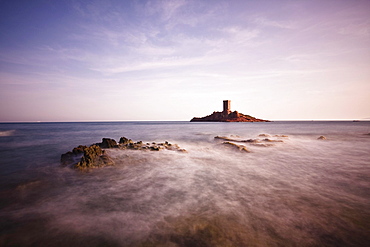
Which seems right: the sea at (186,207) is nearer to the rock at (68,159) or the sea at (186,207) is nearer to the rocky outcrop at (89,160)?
the rocky outcrop at (89,160)

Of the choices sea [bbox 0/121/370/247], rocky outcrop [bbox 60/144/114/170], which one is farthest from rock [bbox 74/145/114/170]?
sea [bbox 0/121/370/247]

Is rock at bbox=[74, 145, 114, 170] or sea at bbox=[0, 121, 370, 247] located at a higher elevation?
rock at bbox=[74, 145, 114, 170]

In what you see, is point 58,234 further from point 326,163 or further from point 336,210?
point 326,163

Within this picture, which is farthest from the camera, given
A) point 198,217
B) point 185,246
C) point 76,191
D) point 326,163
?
point 326,163

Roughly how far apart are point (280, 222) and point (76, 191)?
686 cm

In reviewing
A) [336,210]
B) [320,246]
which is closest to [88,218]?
[320,246]

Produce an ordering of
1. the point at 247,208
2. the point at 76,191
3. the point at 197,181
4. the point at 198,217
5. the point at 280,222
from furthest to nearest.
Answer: the point at 197,181 < the point at 76,191 < the point at 247,208 < the point at 198,217 < the point at 280,222

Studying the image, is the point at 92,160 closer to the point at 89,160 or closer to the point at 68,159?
the point at 89,160

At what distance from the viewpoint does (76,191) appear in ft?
20.1

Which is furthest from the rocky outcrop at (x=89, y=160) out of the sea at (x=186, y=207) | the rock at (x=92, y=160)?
the sea at (x=186, y=207)

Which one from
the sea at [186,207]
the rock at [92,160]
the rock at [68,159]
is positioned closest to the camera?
the sea at [186,207]

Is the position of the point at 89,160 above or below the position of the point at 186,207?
above

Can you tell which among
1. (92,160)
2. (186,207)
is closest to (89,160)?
(92,160)

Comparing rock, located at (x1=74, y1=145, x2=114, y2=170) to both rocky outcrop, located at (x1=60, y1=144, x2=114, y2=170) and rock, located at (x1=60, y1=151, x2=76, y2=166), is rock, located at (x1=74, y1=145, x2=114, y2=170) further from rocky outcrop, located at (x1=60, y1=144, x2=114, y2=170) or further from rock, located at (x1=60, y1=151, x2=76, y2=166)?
rock, located at (x1=60, y1=151, x2=76, y2=166)
